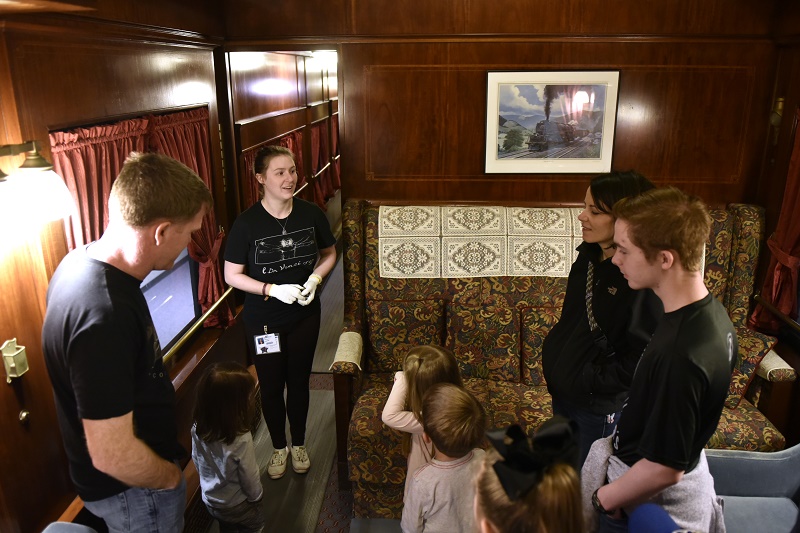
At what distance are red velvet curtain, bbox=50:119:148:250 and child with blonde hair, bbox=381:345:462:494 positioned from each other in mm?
1375

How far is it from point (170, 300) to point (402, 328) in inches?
170

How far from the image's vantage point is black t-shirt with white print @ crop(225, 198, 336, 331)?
309 centimetres

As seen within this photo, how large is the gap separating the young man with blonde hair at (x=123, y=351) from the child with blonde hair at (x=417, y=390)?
2.78 ft

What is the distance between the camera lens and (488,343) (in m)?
3.54

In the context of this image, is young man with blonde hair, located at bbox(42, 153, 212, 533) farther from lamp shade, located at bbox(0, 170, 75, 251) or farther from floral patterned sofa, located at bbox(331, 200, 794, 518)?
floral patterned sofa, located at bbox(331, 200, 794, 518)

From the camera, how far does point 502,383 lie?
350 centimetres

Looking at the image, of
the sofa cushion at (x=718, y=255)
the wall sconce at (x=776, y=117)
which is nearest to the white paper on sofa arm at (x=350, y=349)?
the sofa cushion at (x=718, y=255)

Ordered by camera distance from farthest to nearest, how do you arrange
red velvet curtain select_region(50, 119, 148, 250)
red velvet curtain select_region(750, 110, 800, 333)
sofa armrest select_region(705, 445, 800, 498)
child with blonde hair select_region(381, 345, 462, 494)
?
red velvet curtain select_region(750, 110, 800, 333)
sofa armrest select_region(705, 445, 800, 498)
child with blonde hair select_region(381, 345, 462, 494)
red velvet curtain select_region(50, 119, 148, 250)

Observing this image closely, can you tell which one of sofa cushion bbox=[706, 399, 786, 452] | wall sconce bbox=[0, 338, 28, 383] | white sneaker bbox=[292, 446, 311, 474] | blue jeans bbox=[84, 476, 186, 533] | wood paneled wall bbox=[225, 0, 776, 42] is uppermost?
wood paneled wall bbox=[225, 0, 776, 42]

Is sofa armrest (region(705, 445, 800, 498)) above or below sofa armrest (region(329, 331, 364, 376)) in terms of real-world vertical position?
below

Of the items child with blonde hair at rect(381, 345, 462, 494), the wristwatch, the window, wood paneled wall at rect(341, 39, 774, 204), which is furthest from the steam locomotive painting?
the window

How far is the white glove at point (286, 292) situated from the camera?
3037mm

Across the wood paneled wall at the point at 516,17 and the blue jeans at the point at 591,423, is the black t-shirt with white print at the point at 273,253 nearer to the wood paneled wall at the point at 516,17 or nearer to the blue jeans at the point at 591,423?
the wood paneled wall at the point at 516,17

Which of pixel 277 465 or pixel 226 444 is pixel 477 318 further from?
pixel 226 444
